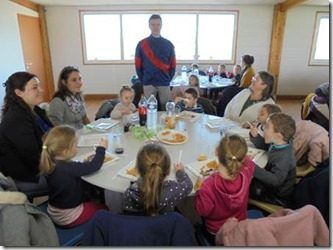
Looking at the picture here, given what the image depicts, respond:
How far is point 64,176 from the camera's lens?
146cm

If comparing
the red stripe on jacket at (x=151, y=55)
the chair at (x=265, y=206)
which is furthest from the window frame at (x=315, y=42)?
the chair at (x=265, y=206)

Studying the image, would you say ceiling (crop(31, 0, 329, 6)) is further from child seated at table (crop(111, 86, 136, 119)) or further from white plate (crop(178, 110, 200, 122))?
white plate (crop(178, 110, 200, 122))

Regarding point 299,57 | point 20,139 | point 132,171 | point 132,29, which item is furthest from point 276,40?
point 20,139

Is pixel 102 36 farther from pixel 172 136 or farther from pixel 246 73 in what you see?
pixel 172 136

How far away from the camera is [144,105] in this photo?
2.39 meters

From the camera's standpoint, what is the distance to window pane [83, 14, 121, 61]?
6.19 m

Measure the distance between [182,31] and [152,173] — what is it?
566 cm

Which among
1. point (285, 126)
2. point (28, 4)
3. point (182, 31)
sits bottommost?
point (285, 126)

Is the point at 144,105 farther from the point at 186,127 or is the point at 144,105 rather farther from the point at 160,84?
the point at 160,84

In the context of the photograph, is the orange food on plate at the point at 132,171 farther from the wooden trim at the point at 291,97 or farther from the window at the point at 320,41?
the window at the point at 320,41

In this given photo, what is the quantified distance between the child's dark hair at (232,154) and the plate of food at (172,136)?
0.57m

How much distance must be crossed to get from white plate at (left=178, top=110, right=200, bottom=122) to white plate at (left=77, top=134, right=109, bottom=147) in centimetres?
81

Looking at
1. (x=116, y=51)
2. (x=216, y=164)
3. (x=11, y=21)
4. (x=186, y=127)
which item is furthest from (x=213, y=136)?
(x=116, y=51)

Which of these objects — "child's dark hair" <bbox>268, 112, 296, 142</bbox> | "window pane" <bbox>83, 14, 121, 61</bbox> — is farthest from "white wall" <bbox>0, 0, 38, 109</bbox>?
"child's dark hair" <bbox>268, 112, 296, 142</bbox>
